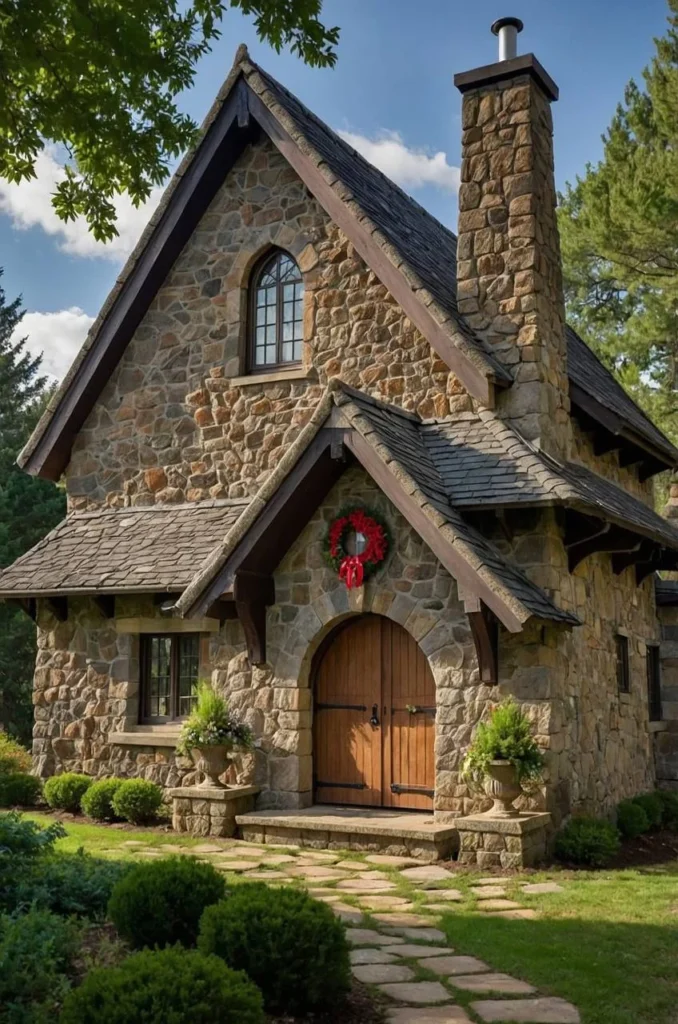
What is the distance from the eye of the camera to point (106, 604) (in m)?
13.1

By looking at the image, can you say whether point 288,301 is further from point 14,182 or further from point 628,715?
point 628,715

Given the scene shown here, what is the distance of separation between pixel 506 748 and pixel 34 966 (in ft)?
18.4

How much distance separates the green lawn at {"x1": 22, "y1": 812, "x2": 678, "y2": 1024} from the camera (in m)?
5.64

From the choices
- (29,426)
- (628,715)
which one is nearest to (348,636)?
(628,715)

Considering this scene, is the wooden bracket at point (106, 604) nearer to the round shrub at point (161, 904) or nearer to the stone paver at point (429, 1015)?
the round shrub at point (161, 904)

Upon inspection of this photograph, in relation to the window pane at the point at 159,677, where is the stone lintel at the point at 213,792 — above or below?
below

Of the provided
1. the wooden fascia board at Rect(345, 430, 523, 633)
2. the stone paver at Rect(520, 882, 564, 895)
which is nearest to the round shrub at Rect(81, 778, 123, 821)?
the wooden fascia board at Rect(345, 430, 523, 633)

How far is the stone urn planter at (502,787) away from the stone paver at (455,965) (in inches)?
133

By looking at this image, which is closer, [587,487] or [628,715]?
[587,487]

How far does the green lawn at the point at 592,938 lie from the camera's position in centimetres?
564

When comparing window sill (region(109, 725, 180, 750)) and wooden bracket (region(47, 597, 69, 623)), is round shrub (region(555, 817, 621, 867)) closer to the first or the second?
window sill (region(109, 725, 180, 750))

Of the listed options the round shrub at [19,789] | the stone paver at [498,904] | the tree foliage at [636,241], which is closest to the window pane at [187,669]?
the round shrub at [19,789]

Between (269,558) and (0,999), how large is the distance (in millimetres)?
6801

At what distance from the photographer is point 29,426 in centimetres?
A: 3203
